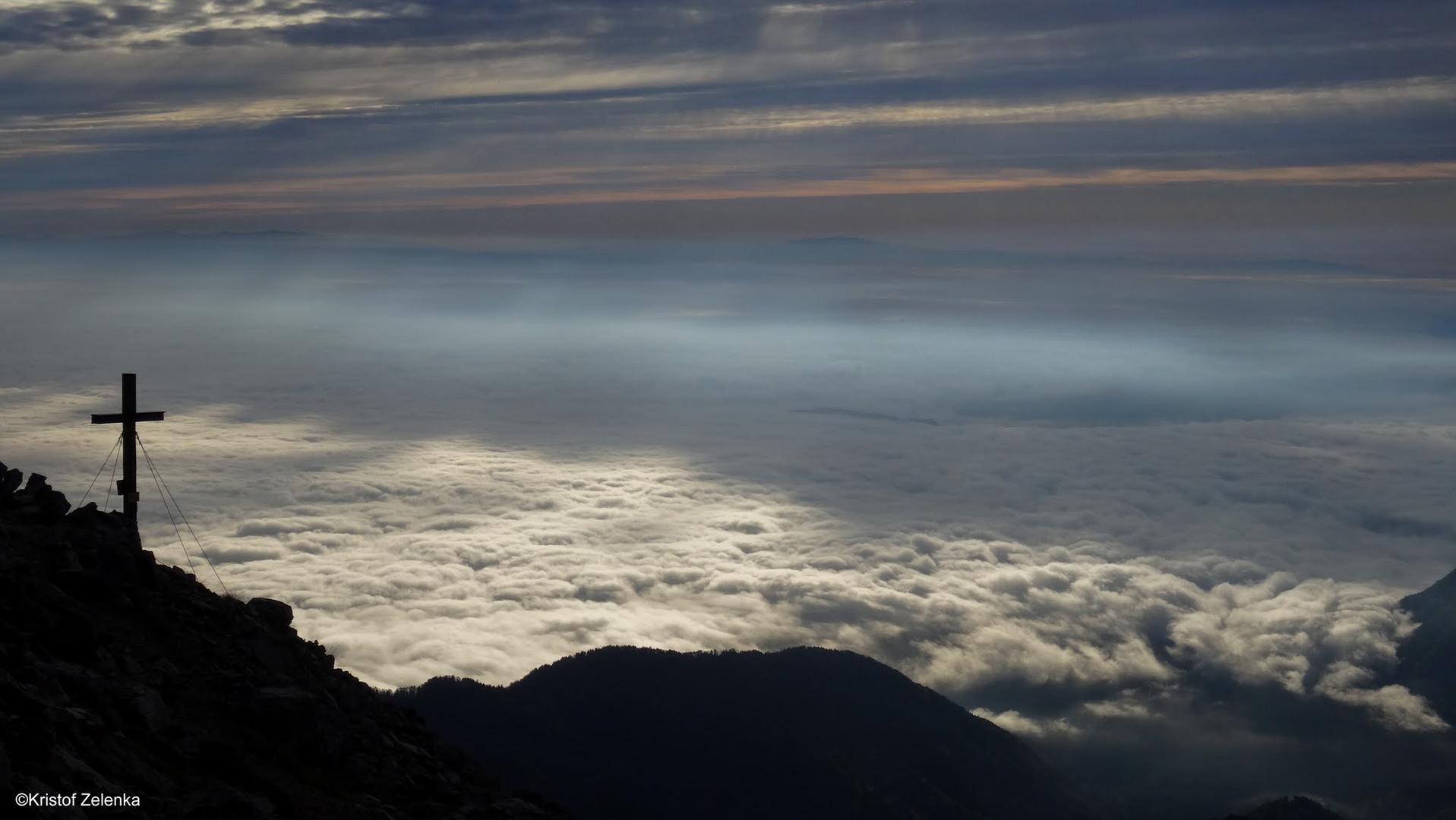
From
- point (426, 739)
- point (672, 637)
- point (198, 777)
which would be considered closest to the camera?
point (198, 777)

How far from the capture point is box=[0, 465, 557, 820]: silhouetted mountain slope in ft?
49.1

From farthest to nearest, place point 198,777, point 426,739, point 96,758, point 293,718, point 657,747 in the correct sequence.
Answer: point 657,747 → point 426,739 → point 293,718 → point 198,777 → point 96,758

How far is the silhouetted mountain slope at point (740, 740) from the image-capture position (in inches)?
4252

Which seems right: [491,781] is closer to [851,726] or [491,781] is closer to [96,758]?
[96,758]

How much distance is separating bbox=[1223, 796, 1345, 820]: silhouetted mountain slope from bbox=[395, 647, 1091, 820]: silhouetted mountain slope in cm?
2829

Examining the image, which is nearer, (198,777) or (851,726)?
(198,777)

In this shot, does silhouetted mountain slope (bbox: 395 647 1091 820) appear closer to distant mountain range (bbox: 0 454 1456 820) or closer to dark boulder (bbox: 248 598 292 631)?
dark boulder (bbox: 248 598 292 631)

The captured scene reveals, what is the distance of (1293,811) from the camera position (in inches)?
5851

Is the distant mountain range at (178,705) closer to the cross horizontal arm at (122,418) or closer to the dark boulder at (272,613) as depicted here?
the dark boulder at (272,613)

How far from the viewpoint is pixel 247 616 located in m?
23.1

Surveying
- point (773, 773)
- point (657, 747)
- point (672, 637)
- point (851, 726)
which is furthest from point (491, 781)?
point (672, 637)

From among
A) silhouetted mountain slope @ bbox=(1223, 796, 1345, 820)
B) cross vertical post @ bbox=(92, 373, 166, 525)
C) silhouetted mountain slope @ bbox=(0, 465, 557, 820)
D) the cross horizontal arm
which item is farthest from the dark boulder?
silhouetted mountain slope @ bbox=(1223, 796, 1345, 820)

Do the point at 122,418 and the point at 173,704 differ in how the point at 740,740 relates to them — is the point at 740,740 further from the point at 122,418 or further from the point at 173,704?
the point at 173,704

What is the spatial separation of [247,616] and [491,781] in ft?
20.4
